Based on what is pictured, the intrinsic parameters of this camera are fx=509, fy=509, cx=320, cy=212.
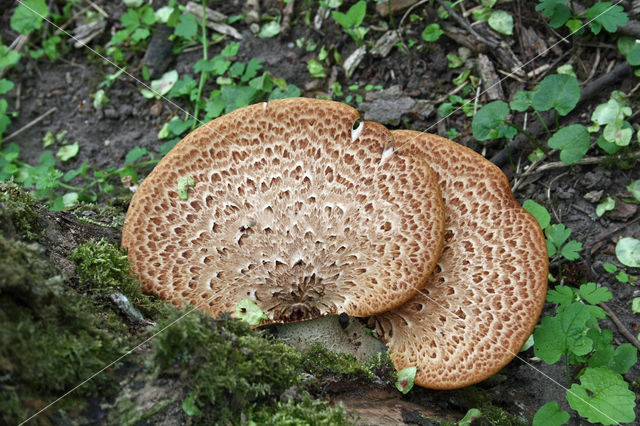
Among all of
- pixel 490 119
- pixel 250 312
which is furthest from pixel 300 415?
pixel 490 119

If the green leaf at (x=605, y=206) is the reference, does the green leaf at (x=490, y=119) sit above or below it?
above

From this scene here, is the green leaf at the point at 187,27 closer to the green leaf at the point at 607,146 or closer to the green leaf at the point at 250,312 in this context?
the green leaf at the point at 250,312

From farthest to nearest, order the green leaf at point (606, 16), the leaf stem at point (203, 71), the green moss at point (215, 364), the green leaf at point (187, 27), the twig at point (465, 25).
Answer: the green leaf at point (187, 27)
the leaf stem at point (203, 71)
the twig at point (465, 25)
the green leaf at point (606, 16)
the green moss at point (215, 364)

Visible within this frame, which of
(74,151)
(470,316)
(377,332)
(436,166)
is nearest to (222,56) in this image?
(74,151)

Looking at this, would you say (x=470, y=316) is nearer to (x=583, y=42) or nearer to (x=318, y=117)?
(x=318, y=117)

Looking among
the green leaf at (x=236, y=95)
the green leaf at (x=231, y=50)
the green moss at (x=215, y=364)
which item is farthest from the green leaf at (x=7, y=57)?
the green moss at (x=215, y=364)

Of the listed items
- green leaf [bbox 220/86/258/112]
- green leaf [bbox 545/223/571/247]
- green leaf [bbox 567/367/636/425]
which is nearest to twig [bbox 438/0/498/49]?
green leaf [bbox 545/223/571/247]

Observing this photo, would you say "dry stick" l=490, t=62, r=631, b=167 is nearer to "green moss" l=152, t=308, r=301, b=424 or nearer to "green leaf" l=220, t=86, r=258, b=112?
"green leaf" l=220, t=86, r=258, b=112
